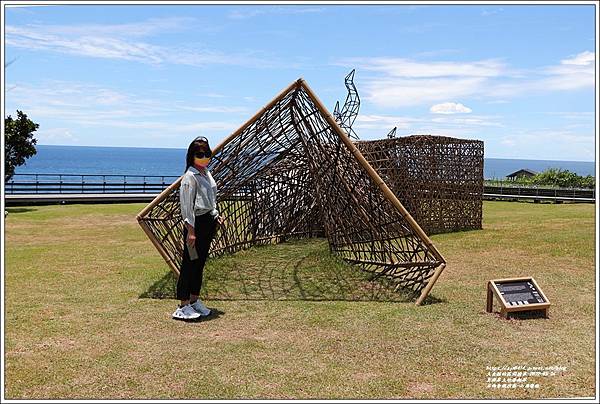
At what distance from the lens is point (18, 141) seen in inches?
688

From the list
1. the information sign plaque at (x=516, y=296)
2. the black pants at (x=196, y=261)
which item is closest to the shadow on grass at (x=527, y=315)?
the information sign plaque at (x=516, y=296)

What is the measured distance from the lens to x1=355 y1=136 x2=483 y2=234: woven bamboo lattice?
1328cm

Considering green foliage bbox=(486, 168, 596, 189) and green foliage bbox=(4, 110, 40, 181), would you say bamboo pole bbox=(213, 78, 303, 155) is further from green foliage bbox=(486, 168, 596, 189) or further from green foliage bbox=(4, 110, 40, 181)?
green foliage bbox=(486, 168, 596, 189)

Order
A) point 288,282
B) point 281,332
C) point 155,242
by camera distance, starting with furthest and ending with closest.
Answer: point 288,282, point 155,242, point 281,332

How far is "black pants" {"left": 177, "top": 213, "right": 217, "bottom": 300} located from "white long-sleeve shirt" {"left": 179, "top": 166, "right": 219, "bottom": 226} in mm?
89

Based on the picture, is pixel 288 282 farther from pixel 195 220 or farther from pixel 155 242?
pixel 195 220

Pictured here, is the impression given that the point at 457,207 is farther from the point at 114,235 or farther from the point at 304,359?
the point at 304,359

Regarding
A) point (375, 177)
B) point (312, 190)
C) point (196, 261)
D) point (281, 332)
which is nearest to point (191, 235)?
point (196, 261)

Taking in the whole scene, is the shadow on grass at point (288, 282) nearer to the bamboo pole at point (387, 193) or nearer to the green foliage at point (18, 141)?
the bamboo pole at point (387, 193)

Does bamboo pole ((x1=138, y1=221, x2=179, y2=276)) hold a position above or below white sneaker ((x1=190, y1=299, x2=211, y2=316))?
above

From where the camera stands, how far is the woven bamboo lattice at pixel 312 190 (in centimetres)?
686

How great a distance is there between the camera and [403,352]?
4930 millimetres

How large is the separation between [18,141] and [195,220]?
1385 cm

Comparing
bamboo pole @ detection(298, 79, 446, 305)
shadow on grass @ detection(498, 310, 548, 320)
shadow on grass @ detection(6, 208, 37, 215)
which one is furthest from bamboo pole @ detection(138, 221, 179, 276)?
shadow on grass @ detection(6, 208, 37, 215)
